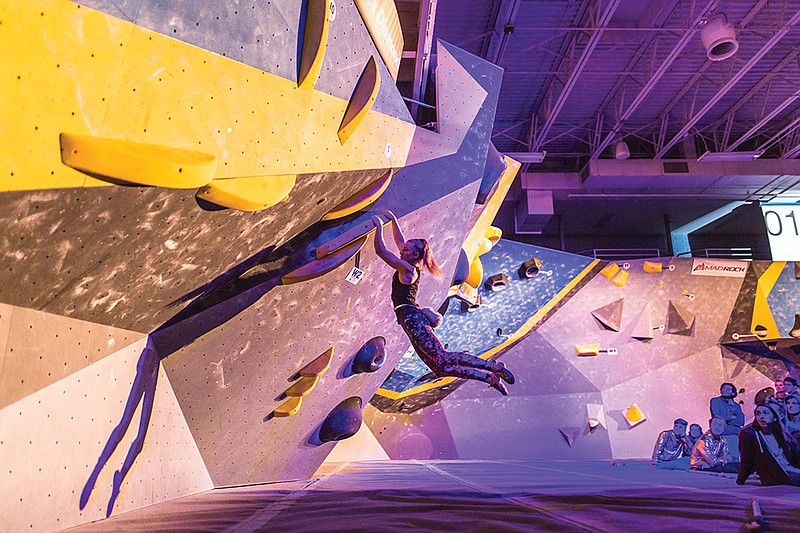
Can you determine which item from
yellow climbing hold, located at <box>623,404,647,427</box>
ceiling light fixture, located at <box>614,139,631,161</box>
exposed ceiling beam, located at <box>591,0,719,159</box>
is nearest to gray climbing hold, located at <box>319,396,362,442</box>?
yellow climbing hold, located at <box>623,404,647,427</box>

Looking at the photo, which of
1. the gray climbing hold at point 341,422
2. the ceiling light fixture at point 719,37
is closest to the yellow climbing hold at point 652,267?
the ceiling light fixture at point 719,37

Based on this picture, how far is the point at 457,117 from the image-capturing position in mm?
4109

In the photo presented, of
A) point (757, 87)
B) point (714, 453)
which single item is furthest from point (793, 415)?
point (757, 87)

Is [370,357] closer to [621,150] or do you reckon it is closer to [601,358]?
[601,358]

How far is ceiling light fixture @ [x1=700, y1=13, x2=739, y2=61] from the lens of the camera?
5.89 m

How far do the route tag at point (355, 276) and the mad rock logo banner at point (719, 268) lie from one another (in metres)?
7.27

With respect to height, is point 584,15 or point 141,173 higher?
point 584,15

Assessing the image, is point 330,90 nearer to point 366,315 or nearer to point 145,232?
point 145,232

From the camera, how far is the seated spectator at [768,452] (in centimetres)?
295

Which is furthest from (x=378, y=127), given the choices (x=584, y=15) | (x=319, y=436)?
(x=584, y=15)

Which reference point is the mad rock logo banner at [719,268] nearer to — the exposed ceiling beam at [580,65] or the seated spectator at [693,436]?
the exposed ceiling beam at [580,65]

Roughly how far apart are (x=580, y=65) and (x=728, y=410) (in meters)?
4.59

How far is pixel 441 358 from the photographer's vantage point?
3.18m

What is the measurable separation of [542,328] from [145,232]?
725cm
